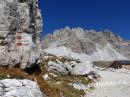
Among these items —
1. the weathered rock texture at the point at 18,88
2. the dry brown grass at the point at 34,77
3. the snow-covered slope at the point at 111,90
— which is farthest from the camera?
the snow-covered slope at the point at 111,90

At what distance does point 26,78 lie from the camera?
2630 cm

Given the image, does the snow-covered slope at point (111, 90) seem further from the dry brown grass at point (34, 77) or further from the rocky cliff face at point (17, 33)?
the rocky cliff face at point (17, 33)

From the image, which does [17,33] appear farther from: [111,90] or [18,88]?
[111,90]

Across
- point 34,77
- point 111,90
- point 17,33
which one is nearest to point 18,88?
point 34,77

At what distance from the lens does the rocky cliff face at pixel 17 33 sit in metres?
27.2

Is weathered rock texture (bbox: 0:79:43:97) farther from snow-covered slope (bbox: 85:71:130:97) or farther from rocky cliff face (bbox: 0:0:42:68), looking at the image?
snow-covered slope (bbox: 85:71:130:97)

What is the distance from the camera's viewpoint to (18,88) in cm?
2388

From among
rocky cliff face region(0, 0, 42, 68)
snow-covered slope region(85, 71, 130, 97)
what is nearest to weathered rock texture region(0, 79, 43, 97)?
rocky cliff face region(0, 0, 42, 68)

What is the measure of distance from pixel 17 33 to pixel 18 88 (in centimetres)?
580

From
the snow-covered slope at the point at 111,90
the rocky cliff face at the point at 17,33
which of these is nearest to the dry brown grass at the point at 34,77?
the rocky cliff face at the point at 17,33

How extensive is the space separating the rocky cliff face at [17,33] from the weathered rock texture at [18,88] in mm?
3028

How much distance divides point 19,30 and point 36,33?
3.71 metres

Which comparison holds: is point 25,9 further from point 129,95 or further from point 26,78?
point 129,95

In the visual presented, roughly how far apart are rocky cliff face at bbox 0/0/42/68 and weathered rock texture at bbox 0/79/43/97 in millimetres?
3028
